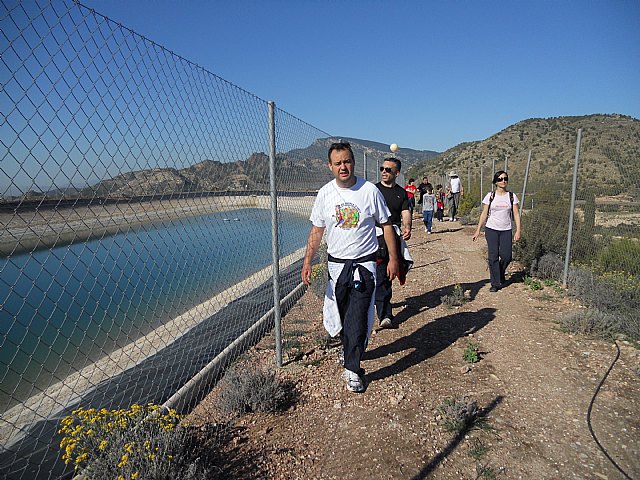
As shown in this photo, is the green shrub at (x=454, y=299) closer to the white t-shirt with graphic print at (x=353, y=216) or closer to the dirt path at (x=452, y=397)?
the dirt path at (x=452, y=397)

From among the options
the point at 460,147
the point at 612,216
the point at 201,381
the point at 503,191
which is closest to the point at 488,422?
the point at 201,381

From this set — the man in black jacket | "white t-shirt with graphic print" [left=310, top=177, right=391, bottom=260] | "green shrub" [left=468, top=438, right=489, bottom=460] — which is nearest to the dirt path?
"green shrub" [left=468, top=438, right=489, bottom=460]

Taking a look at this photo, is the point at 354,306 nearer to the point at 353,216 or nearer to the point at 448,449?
the point at 353,216

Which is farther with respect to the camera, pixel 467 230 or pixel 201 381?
pixel 467 230

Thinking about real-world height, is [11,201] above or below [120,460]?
above

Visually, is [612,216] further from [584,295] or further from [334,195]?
[334,195]

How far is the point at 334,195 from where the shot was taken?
3352mm

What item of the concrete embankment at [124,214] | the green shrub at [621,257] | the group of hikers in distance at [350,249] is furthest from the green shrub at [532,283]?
the concrete embankment at [124,214]

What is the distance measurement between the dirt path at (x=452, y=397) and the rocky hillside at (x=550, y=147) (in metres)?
21.8

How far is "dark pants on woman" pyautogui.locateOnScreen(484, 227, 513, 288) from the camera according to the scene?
602 cm

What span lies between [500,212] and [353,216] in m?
3.66

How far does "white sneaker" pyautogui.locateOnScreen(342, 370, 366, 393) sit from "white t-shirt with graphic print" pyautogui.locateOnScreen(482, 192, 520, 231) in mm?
3742

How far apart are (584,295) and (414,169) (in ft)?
190

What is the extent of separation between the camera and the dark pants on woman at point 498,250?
6.02 meters
